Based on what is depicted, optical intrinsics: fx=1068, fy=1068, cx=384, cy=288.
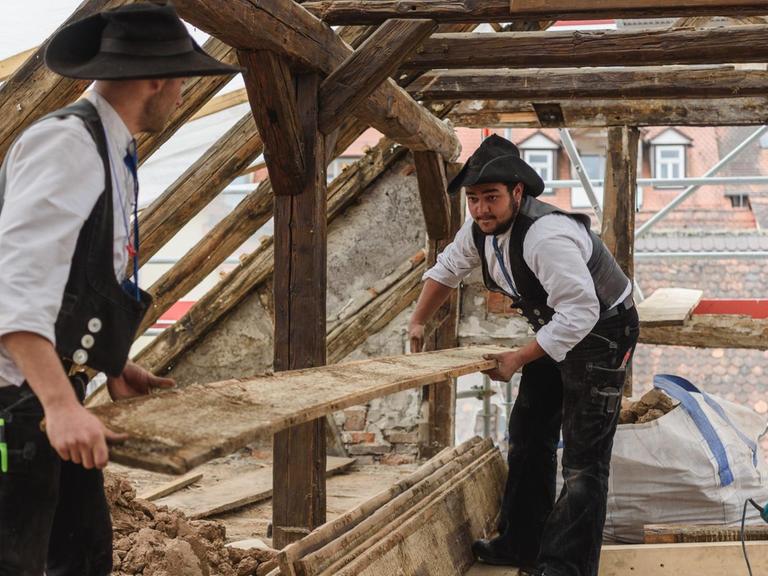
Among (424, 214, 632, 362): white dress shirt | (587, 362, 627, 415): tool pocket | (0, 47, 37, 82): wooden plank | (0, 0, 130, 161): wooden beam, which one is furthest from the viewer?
(0, 47, 37, 82): wooden plank

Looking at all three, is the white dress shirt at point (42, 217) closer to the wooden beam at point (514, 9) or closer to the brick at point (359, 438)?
the wooden beam at point (514, 9)

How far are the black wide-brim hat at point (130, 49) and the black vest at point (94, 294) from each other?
0.10 meters

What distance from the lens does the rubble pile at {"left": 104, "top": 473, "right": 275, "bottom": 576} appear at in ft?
11.1

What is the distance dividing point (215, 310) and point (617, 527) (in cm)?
388

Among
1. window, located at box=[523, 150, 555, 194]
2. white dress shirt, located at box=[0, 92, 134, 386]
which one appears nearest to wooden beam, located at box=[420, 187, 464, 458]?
white dress shirt, located at box=[0, 92, 134, 386]

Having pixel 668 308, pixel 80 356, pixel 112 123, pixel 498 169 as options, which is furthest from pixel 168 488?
pixel 112 123

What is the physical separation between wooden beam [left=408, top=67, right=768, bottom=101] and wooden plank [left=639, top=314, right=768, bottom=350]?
156 cm

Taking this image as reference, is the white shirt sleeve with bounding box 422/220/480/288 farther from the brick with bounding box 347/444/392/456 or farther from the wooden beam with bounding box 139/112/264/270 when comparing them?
the brick with bounding box 347/444/392/456

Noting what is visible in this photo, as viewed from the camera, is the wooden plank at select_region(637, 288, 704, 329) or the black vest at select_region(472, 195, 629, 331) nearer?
the black vest at select_region(472, 195, 629, 331)

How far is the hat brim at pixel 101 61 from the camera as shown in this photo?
215 centimetres

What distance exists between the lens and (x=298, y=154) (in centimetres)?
427

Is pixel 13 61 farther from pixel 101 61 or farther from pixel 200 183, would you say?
pixel 101 61

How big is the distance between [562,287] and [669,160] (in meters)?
18.1

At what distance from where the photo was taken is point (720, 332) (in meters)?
7.11
